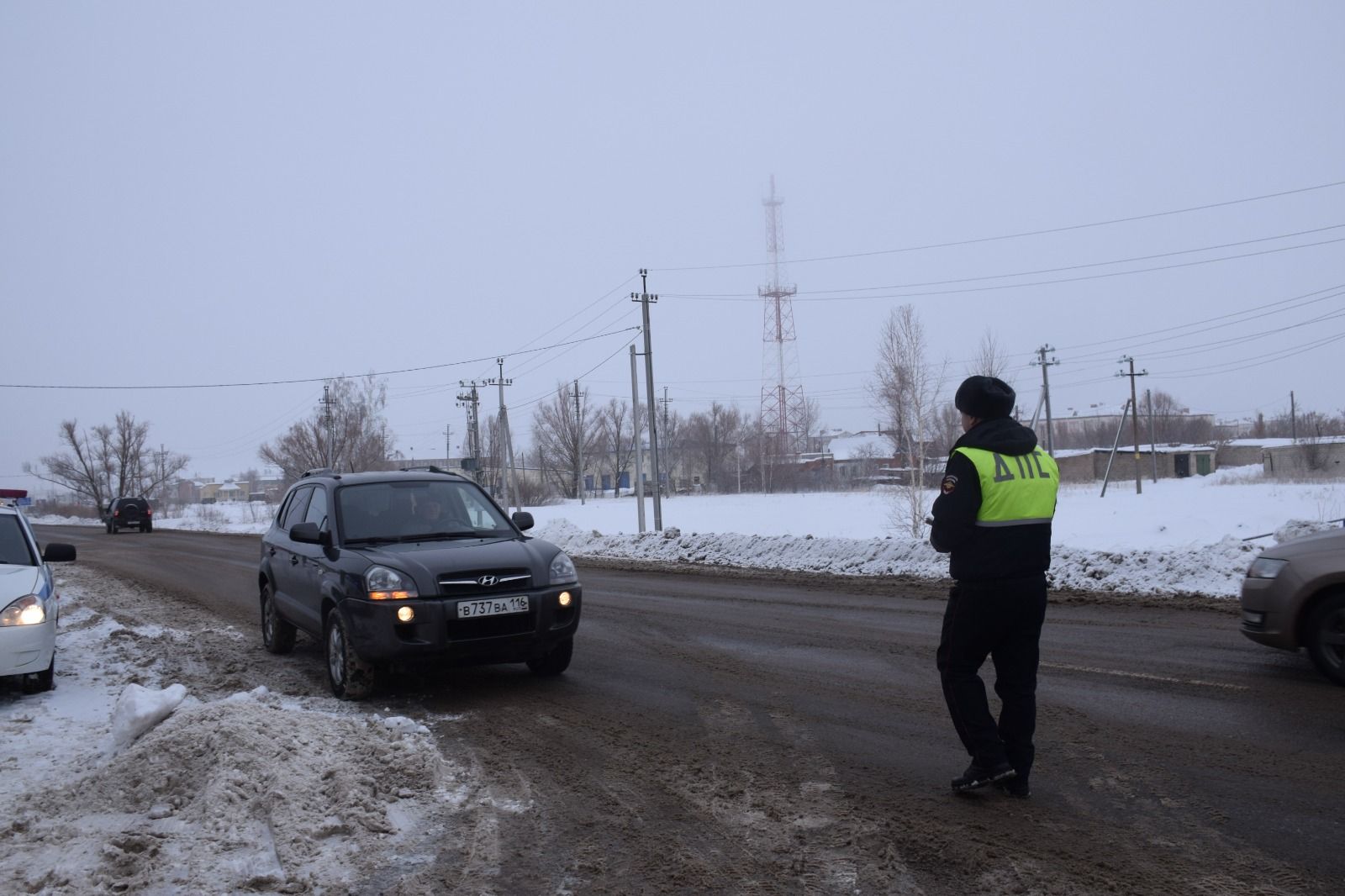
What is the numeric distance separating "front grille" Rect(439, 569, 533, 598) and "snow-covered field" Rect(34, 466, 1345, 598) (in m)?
8.57

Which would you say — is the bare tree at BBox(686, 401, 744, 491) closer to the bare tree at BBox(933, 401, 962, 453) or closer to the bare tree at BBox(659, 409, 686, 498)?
the bare tree at BBox(659, 409, 686, 498)

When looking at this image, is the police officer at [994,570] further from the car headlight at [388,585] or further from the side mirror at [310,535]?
the side mirror at [310,535]

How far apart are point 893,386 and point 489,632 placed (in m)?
19.6

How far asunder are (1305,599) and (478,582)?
20.3ft

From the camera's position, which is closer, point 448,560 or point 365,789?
point 365,789

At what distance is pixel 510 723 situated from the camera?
646cm

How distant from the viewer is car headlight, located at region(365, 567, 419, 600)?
270 inches

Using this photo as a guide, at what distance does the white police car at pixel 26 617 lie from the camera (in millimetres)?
7211

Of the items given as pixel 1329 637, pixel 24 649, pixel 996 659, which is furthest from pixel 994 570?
pixel 24 649

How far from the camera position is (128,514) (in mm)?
48750

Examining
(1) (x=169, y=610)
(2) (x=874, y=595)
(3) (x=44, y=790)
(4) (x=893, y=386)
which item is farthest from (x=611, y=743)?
(4) (x=893, y=386)

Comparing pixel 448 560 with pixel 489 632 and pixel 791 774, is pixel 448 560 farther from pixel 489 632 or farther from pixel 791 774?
pixel 791 774

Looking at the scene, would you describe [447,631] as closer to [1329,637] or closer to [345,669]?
[345,669]

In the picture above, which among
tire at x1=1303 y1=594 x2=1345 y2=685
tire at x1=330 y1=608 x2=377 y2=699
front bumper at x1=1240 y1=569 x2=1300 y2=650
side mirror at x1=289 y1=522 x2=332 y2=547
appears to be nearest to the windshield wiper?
side mirror at x1=289 y1=522 x2=332 y2=547
